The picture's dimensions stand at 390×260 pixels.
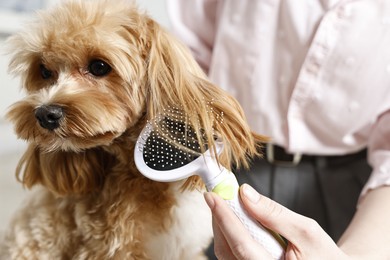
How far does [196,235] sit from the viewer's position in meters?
0.83

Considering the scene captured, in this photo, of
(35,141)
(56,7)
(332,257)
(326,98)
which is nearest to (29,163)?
(35,141)

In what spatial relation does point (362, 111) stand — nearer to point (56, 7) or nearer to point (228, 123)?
point (228, 123)

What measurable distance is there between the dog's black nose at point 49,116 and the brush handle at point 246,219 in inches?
9.5

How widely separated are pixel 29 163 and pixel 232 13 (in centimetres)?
56

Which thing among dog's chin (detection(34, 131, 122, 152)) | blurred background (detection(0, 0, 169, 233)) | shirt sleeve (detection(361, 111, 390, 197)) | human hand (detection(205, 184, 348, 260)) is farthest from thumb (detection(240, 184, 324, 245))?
blurred background (detection(0, 0, 169, 233))

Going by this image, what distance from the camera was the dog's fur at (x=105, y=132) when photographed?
699mm

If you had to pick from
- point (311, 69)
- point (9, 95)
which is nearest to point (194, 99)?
point (311, 69)

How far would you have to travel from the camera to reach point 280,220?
2.13 feet

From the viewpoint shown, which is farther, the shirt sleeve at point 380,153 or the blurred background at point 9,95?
the blurred background at point 9,95

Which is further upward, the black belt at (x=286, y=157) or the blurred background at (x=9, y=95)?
the black belt at (x=286, y=157)

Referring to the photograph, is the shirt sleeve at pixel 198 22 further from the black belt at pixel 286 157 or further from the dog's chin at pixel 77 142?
the dog's chin at pixel 77 142

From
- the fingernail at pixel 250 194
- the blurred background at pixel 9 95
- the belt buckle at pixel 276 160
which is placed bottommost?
the blurred background at pixel 9 95

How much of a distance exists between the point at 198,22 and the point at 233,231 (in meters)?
0.68

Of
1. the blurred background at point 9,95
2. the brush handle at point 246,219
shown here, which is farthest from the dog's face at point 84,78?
the blurred background at point 9,95
